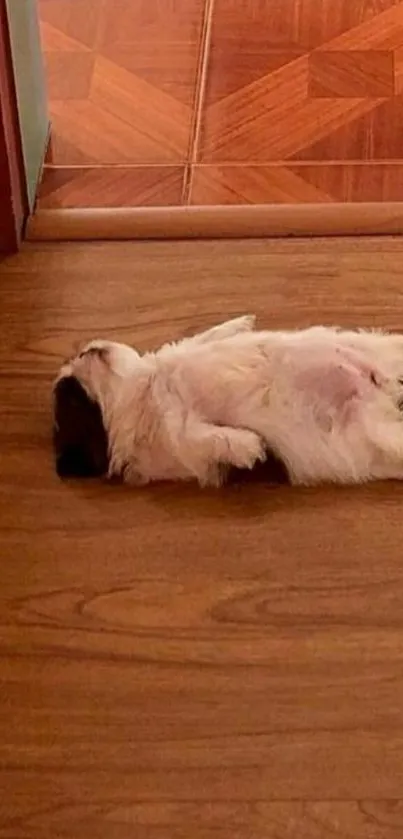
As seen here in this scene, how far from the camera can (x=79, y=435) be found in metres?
1.48

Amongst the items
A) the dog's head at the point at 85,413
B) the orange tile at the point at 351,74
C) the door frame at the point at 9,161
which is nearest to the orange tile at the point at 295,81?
the orange tile at the point at 351,74

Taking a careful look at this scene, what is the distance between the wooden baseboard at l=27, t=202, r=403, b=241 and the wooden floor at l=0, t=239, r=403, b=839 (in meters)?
0.18

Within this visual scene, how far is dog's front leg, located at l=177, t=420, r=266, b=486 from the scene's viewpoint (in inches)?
56.0

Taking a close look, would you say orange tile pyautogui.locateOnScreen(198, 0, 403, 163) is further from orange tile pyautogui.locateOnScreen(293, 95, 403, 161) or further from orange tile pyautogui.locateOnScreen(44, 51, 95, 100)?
orange tile pyautogui.locateOnScreen(44, 51, 95, 100)

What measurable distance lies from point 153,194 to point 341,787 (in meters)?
0.93

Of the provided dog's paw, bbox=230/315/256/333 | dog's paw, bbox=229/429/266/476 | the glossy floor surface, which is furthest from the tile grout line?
dog's paw, bbox=229/429/266/476

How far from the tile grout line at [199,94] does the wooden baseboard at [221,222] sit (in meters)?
0.06

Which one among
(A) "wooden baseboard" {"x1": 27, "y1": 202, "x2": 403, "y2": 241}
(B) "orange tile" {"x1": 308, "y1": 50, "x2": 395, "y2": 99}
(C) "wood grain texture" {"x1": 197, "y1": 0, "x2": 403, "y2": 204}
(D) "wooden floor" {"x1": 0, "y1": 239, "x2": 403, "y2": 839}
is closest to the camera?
(D) "wooden floor" {"x1": 0, "y1": 239, "x2": 403, "y2": 839}

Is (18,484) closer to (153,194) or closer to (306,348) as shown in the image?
(306,348)

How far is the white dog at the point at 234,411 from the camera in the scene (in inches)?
57.1

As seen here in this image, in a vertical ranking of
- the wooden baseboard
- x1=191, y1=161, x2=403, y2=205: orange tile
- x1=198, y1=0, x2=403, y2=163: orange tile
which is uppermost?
x1=198, y1=0, x2=403, y2=163: orange tile

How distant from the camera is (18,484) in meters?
1.49

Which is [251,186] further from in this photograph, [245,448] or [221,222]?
[245,448]

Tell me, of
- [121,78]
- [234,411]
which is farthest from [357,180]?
[234,411]
